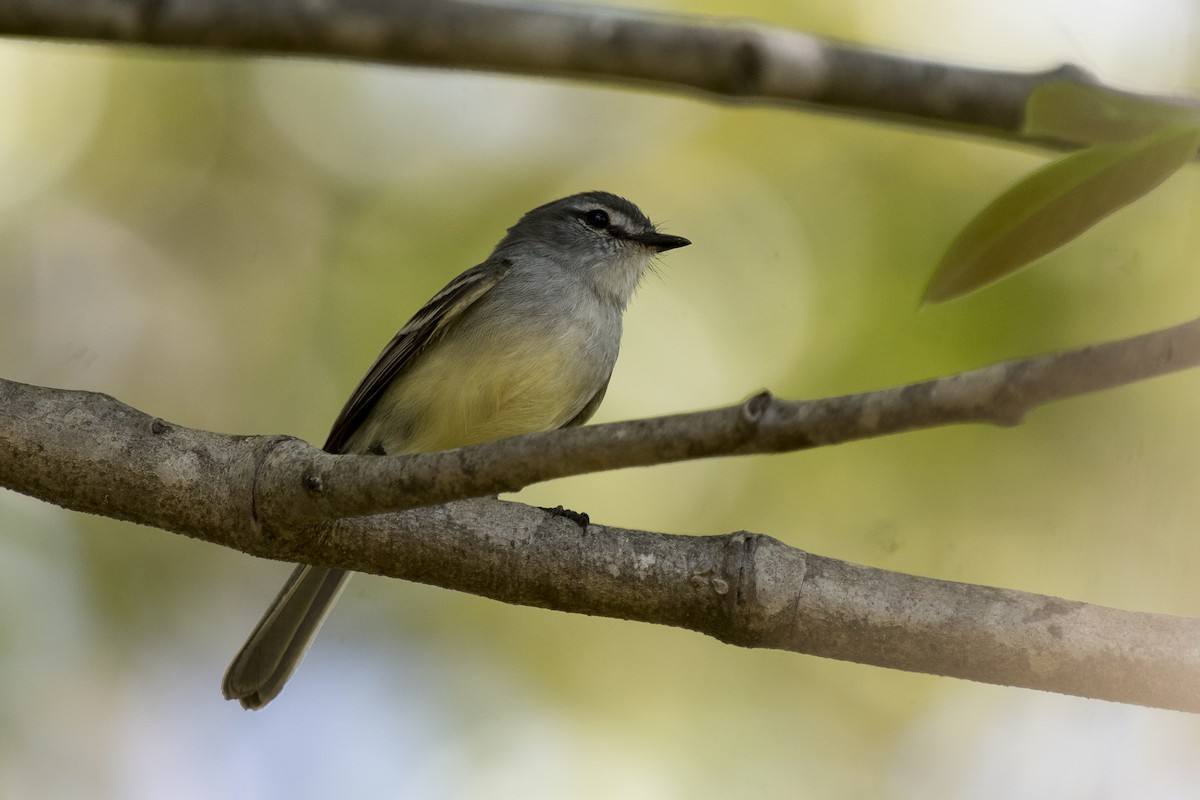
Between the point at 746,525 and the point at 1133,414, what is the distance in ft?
7.08

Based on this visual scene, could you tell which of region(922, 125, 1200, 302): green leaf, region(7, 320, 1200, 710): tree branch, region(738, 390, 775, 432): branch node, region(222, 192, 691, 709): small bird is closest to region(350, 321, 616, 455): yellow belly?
region(222, 192, 691, 709): small bird

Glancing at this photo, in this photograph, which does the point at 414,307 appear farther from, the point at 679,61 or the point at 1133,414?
the point at 679,61

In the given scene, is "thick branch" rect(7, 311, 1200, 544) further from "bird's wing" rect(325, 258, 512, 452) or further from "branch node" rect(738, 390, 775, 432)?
"bird's wing" rect(325, 258, 512, 452)

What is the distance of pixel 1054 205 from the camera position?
6.69 feet

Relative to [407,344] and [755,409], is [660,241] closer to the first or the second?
[407,344]

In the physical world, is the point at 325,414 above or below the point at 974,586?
above

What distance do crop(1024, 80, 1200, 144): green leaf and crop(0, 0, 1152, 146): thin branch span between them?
0.90m

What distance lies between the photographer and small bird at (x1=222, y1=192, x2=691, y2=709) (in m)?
5.65

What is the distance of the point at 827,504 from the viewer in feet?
23.6

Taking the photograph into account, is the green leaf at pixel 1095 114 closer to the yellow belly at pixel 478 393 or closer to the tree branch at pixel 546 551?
the tree branch at pixel 546 551

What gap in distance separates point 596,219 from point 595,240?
27 cm

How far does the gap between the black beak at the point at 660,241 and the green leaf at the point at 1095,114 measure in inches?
190

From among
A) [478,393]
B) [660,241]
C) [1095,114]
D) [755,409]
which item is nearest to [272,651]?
[478,393]

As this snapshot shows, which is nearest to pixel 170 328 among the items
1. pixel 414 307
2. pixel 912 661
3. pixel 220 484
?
pixel 414 307
